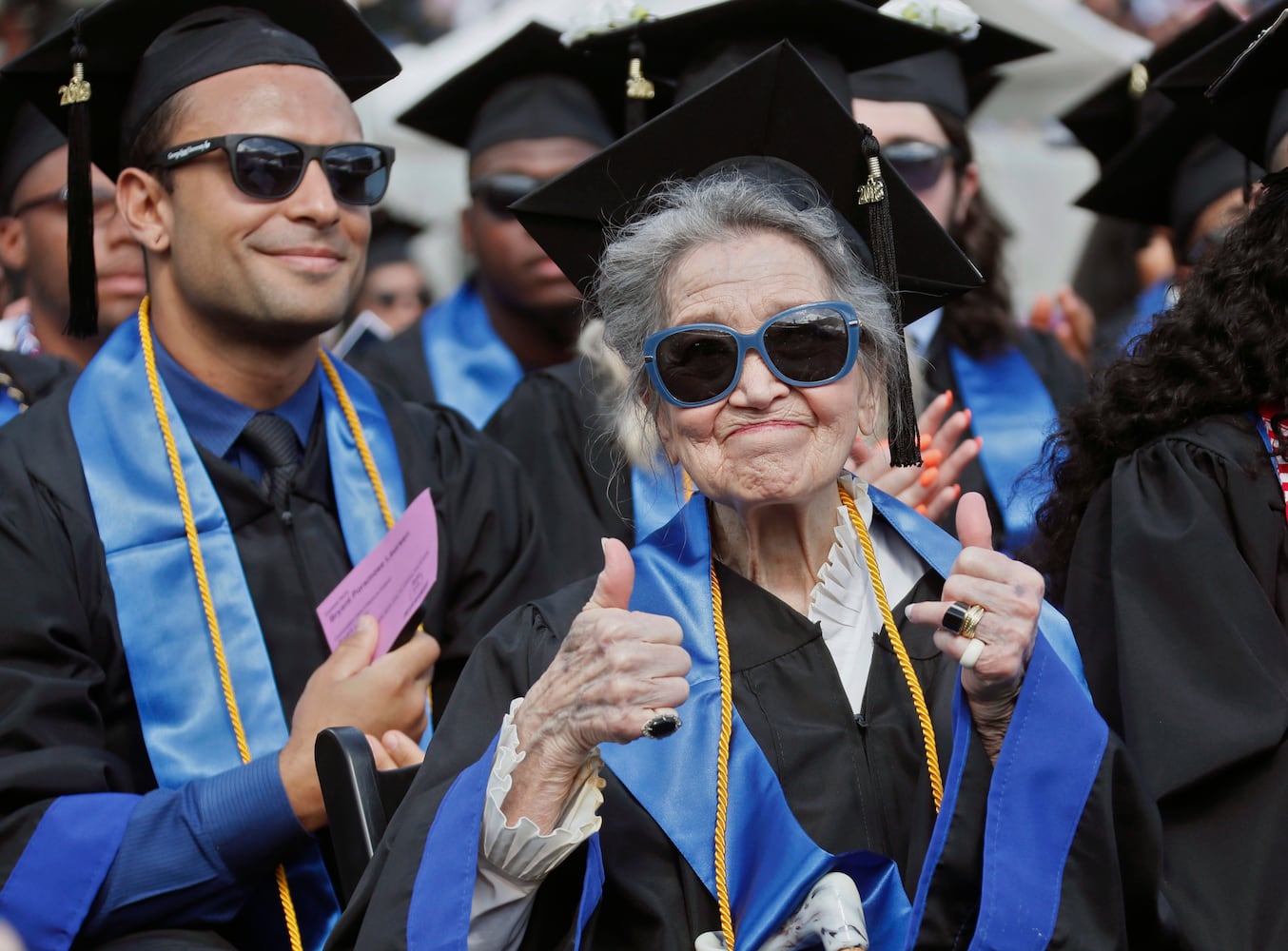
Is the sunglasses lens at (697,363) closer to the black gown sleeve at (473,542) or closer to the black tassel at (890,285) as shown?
the black tassel at (890,285)

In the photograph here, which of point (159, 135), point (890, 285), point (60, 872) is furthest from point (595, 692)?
point (159, 135)

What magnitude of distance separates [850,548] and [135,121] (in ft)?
7.00

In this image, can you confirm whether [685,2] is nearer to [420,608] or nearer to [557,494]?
[557,494]

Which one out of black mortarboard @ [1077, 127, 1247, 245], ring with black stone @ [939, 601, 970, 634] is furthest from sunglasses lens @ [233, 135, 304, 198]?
black mortarboard @ [1077, 127, 1247, 245]

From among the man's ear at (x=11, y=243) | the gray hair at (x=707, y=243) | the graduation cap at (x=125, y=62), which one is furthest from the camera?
the man's ear at (x=11, y=243)

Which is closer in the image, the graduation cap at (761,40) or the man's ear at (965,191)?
the graduation cap at (761,40)

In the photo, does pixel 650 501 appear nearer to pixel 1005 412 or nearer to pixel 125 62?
pixel 1005 412

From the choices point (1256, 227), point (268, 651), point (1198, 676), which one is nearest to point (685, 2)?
point (1256, 227)

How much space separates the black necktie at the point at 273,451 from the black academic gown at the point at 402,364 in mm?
1863

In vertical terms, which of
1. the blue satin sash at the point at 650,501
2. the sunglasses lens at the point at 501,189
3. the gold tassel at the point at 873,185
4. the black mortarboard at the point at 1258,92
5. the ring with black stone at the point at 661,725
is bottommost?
the ring with black stone at the point at 661,725

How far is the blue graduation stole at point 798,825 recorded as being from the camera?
244 cm

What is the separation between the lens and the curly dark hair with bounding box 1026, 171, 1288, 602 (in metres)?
3.08

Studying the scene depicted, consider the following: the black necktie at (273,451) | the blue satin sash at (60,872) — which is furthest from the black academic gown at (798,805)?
the black necktie at (273,451)

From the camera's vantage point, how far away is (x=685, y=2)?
13.9 ft
